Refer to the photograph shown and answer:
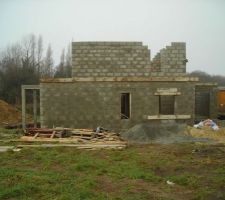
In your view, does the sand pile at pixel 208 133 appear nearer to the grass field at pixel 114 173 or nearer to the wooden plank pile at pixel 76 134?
the grass field at pixel 114 173

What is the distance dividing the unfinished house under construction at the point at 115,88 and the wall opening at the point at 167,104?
802 millimetres

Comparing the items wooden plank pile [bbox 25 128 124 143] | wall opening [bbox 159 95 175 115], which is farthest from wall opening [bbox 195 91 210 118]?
wooden plank pile [bbox 25 128 124 143]

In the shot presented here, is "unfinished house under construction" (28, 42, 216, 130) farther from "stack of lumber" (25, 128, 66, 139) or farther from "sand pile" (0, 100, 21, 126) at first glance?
"sand pile" (0, 100, 21, 126)

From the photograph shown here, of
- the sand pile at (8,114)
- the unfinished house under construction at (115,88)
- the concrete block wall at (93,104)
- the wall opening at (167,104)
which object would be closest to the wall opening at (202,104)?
the wall opening at (167,104)

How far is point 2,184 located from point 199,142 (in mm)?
9162

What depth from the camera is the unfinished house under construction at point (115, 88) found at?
58.4 feet

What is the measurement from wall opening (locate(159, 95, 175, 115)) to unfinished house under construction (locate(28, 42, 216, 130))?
0.80 m

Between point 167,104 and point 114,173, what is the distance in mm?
10718

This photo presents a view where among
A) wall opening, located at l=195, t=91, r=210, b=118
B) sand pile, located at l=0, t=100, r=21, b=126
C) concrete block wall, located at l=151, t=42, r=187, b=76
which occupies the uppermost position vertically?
concrete block wall, located at l=151, t=42, r=187, b=76

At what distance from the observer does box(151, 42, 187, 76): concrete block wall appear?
18.5 m

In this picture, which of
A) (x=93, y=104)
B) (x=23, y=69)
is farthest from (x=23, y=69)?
(x=93, y=104)

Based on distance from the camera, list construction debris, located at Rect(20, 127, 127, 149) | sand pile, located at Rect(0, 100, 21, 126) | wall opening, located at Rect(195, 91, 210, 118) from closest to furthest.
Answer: construction debris, located at Rect(20, 127, 127, 149)
wall opening, located at Rect(195, 91, 210, 118)
sand pile, located at Rect(0, 100, 21, 126)

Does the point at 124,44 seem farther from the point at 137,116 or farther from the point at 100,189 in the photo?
the point at 100,189

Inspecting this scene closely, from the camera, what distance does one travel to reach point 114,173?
9.16 m
